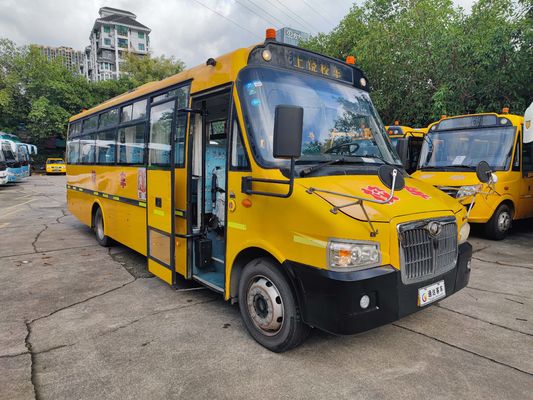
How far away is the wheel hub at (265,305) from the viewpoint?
3.33 metres

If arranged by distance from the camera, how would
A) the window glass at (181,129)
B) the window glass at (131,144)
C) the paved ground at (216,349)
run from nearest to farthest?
the paved ground at (216,349), the window glass at (181,129), the window glass at (131,144)

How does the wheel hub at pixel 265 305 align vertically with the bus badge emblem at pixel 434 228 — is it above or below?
below

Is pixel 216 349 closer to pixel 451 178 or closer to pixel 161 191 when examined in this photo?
pixel 161 191

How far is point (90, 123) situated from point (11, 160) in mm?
18918

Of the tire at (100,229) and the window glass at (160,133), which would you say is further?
the tire at (100,229)

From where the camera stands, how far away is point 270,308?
11.0 feet

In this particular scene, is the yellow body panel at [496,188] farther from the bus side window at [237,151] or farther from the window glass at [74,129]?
the window glass at [74,129]

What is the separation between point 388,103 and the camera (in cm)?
1675

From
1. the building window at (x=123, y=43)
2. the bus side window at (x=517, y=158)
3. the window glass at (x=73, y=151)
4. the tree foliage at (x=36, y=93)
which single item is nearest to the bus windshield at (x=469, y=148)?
the bus side window at (x=517, y=158)

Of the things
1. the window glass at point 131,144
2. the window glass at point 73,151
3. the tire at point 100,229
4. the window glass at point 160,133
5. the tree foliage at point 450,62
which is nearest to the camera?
the window glass at point 160,133

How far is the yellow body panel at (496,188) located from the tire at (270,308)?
5774 millimetres

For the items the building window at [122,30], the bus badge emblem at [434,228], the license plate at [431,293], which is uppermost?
the building window at [122,30]

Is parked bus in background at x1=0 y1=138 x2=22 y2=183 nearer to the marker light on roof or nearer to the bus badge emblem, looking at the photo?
the marker light on roof

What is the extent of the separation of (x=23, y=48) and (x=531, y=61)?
43653 mm
